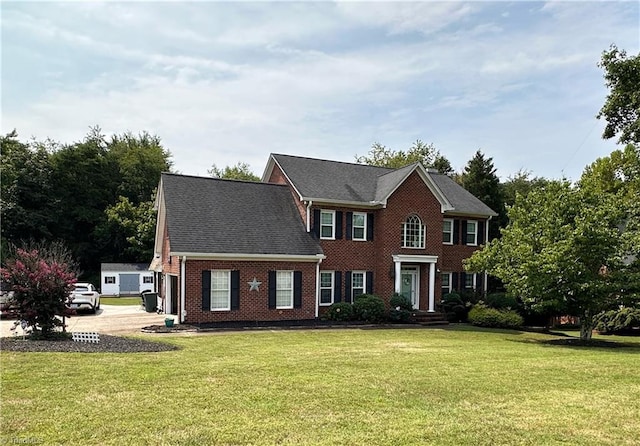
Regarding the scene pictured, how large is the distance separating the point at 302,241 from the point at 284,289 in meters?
2.31

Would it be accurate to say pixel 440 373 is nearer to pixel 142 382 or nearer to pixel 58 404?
pixel 142 382

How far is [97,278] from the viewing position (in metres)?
47.3

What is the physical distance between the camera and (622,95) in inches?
991

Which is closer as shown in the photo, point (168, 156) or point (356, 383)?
point (356, 383)

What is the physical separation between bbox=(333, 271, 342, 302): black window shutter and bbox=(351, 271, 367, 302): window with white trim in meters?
0.68

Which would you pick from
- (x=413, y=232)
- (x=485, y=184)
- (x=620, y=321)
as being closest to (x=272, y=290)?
(x=413, y=232)

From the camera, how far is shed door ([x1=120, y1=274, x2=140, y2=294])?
4247cm

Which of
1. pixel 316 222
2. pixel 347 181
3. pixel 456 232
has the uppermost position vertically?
pixel 347 181

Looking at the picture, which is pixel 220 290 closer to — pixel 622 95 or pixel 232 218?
pixel 232 218

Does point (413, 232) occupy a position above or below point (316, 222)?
below

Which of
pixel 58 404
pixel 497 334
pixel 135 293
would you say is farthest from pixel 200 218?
pixel 135 293

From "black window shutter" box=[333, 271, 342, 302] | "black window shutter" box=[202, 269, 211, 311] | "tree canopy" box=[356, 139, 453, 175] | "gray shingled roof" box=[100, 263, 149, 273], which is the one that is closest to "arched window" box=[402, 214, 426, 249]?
"black window shutter" box=[333, 271, 342, 302]

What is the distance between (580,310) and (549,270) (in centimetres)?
237

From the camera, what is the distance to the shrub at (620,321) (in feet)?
76.7
